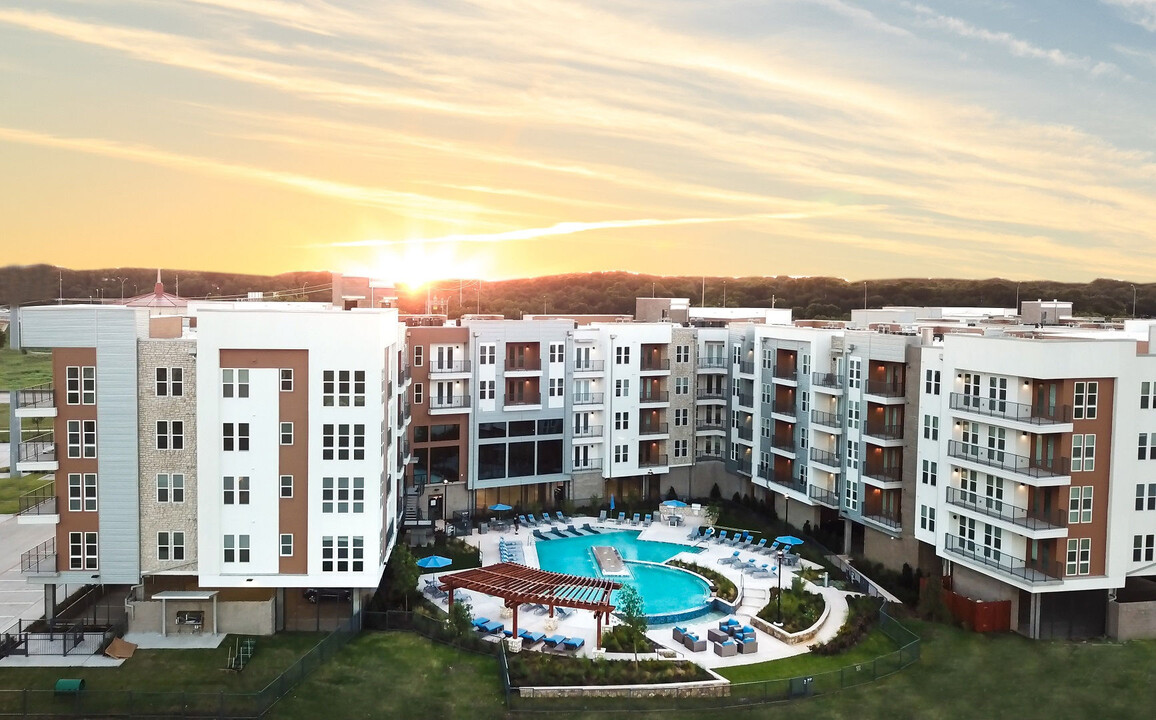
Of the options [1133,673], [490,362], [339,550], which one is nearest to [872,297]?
[490,362]

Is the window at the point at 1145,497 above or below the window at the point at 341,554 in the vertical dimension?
above

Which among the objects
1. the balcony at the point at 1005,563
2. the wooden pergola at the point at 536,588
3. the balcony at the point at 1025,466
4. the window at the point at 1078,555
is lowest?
the wooden pergola at the point at 536,588

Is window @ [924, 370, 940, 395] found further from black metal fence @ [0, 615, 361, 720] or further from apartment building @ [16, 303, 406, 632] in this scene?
black metal fence @ [0, 615, 361, 720]

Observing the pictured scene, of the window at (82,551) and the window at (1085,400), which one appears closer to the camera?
the window at (82,551)

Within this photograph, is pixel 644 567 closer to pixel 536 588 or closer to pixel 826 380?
pixel 536 588

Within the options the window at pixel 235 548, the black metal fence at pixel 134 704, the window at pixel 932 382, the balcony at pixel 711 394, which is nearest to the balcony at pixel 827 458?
the window at pixel 932 382

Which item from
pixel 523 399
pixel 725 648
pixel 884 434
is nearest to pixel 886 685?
pixel 725 648

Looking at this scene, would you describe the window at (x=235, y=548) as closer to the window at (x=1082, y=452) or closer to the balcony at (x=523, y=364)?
the balcony at (x=523, y=364)
